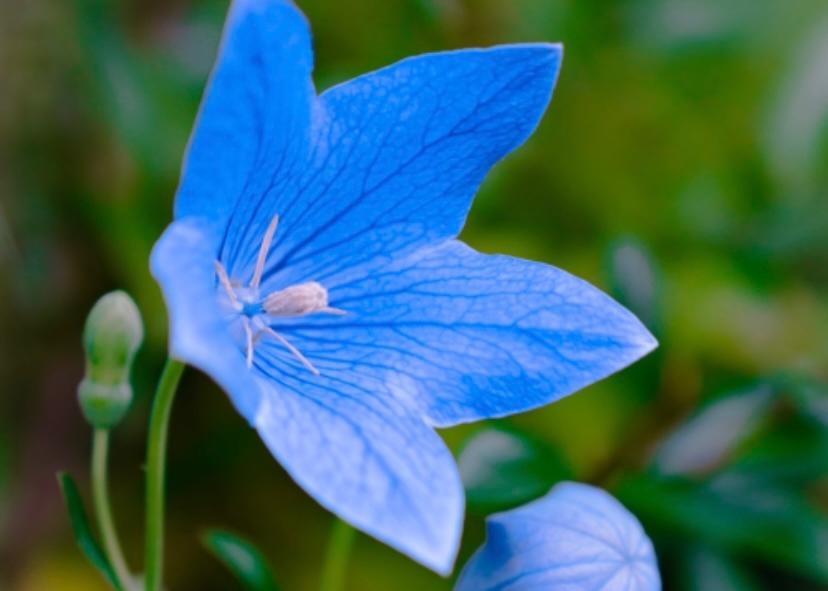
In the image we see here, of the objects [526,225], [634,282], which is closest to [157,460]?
[634,282]

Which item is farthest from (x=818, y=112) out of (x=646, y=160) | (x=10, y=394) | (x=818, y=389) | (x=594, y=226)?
(x=10, y=394)

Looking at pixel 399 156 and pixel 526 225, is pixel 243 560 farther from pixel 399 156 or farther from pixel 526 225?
pixel 526 225

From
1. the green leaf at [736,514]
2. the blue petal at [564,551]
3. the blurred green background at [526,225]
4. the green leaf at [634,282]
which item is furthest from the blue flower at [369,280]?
the blurred green background at [526,225]

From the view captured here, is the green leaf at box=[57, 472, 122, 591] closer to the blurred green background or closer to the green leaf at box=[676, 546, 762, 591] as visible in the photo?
the blurred green background

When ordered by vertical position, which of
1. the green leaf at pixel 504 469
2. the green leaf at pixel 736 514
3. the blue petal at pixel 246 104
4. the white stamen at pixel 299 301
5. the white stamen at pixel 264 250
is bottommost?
the green leaf at pixel 736 514

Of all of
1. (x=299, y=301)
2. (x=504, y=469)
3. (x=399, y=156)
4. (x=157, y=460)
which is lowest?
(x=504, y=469)

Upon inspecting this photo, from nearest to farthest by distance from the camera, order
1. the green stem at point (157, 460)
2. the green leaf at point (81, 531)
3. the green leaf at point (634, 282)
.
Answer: the green stem at point (157, 460), the green leaf at point (81, 531), the green leaf at point (634, 282)

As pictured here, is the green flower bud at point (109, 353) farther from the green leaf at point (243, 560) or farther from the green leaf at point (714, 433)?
the green leaf at point (714, 433)
